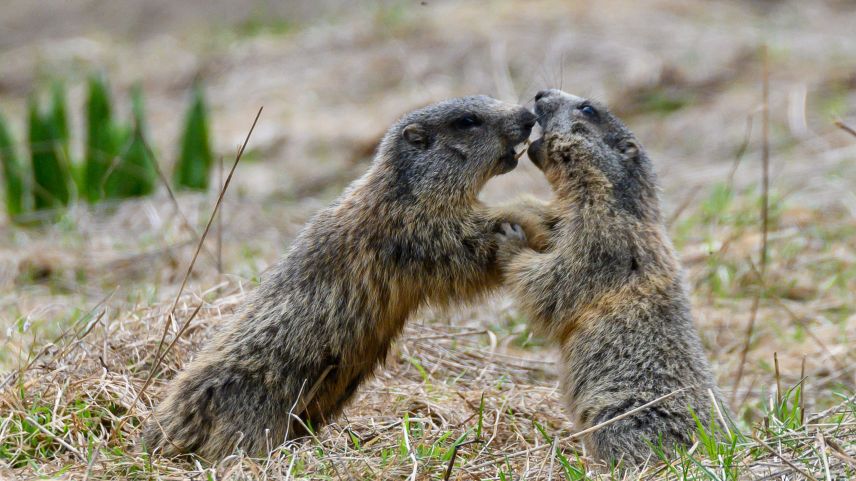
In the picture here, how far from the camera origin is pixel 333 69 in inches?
614

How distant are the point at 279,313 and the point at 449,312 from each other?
2.87ft

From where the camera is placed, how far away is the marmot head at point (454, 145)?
5.20m

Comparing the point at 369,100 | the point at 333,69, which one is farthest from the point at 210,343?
the point at 333,69

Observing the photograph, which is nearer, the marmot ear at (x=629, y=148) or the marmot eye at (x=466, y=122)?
the marmot eye at (x=466, y=122)

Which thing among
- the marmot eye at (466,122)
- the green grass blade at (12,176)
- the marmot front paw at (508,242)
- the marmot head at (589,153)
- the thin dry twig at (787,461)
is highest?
the marmot eye at (466,122)

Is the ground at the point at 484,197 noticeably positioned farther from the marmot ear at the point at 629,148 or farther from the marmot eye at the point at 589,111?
the marmot ear at the point at 629,148

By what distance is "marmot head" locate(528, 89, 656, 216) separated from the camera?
17.5 feet

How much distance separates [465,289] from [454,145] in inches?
30.3

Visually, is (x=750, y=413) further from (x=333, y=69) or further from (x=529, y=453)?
(x=333, y=69)

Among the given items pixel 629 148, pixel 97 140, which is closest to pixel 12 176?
pixel 97 140

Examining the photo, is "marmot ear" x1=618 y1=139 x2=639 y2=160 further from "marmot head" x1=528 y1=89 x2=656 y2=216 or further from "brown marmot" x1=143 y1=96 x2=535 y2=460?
"brown marmot" x1=143 y1=96 x2=535 y2=460

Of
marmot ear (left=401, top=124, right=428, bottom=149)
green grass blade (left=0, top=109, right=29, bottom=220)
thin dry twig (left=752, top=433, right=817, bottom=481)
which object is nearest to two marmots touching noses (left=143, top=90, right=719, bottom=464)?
marmot ear (left=401, top=124, right=428, bottom=149)

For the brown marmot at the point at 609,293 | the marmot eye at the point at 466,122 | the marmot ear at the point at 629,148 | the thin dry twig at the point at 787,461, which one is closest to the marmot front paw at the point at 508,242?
the brown marmot at the point at 609,293

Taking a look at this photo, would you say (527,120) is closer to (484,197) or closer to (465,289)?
(465,289)
